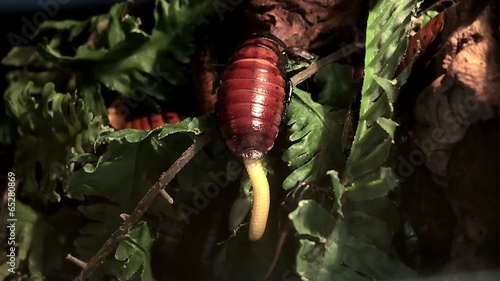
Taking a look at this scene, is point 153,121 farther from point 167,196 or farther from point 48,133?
point 167,196

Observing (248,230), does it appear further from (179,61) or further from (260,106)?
(179,61)

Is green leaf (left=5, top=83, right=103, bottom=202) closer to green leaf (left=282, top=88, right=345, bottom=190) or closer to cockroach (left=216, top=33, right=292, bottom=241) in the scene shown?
cockroach (left=216, top=33, right=292, bottom=241)

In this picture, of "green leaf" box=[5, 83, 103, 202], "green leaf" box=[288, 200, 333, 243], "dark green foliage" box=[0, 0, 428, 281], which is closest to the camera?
"green leaf" box=[288, 200, 333, 243]

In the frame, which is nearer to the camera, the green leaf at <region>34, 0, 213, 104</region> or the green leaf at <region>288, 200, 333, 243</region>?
the green leaf at <region>288, 200, 333, 243</region>

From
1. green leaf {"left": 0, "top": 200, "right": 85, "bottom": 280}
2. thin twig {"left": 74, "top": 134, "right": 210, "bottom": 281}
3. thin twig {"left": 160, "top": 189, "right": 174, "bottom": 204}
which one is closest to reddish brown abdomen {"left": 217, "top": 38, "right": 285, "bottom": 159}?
thin twig {"left": 74, "top": 134, "right": 210, "bottom": 281}

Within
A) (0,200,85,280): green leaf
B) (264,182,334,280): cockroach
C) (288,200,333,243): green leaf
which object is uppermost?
(288,200,333,243): green leaf

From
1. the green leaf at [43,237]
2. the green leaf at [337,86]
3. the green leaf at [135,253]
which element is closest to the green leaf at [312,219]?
the green leaf at [337,86]
